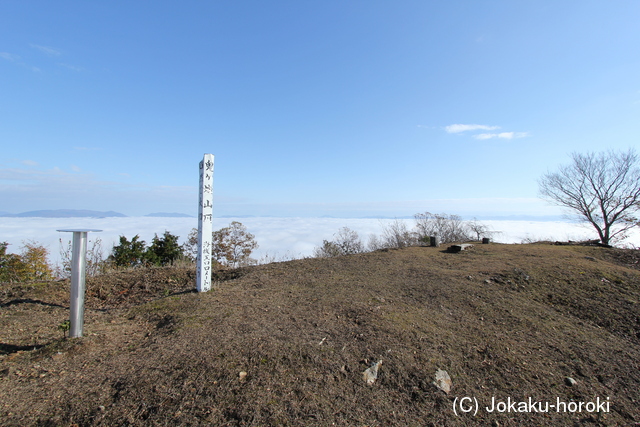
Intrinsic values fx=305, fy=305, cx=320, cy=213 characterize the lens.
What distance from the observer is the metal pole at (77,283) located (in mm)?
3246

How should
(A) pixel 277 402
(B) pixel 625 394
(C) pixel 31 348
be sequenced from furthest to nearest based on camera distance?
(C) pixel 31 348 < (B) pixel 625 394 < (A) pixel 277 402

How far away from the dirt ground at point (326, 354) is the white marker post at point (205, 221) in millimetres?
318

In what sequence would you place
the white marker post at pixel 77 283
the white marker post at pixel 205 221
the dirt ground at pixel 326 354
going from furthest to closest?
1. the white marker post at pixel 205 221
2. the white marker post at pixel 77 283
3. the dirt ground at pixel 326 354

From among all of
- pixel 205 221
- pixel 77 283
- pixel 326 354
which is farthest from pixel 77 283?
pixel 326 354

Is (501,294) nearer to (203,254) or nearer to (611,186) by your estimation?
(203,254)

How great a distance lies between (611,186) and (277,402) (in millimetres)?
19989

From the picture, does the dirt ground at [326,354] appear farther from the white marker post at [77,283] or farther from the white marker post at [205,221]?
the white marker post at [205,221]

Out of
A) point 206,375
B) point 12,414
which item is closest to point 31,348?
point 12,414

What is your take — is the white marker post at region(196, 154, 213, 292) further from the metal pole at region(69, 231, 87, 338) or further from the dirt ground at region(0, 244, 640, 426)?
the metal pole at region(69, 231, 87, 338)

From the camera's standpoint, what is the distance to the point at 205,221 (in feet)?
17.0

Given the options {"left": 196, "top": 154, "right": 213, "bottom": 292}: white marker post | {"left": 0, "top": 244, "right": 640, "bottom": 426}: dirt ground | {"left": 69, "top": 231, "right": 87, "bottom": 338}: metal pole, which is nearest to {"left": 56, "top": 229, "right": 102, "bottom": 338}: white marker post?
{"left": 69, "top": 231, "right": 87, "bottom": 338}: metal pole

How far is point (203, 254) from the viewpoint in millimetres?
5223

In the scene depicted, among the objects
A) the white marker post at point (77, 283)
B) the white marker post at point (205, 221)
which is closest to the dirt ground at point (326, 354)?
the white marker post at point (77, 283)

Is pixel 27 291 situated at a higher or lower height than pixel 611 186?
lower
